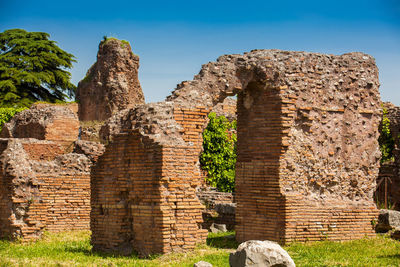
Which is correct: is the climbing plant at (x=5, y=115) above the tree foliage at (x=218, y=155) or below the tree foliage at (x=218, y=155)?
above

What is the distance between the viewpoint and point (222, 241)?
12289 millimetres

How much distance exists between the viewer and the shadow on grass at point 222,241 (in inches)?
456

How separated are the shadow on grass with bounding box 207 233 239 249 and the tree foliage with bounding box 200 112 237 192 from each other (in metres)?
6.85

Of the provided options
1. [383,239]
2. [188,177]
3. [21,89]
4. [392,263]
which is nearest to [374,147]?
[383,239]

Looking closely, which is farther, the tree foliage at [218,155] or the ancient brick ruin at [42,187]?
the tree foliage at [218,155]

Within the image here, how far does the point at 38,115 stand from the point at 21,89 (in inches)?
476

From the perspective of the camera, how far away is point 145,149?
10133mm

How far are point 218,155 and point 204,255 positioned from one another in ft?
35.6

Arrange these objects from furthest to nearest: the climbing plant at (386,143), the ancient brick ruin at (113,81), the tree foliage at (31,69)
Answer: the tree foliage at (31,69) → the ancient brick ruin at (113,81) → the climbing plant at (386,143)

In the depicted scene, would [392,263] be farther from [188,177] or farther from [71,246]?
[71,246]

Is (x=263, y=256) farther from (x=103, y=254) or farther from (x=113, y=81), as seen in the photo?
(x=113, y=81)

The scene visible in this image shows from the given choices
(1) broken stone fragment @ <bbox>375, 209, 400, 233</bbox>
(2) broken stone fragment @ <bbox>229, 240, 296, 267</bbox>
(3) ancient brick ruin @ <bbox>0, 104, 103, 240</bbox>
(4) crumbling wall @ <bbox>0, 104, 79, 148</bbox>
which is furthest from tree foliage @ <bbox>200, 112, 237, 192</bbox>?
(2) broken stone fragment @ <bbox>229, 240, 296, 267</bbox>

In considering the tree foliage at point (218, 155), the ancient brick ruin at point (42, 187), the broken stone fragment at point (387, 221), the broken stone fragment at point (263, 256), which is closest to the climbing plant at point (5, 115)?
the ancient brick ruin at point (42, 187)

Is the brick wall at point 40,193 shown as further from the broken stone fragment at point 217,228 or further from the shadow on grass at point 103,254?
the broken stone fragment at point 217,228
